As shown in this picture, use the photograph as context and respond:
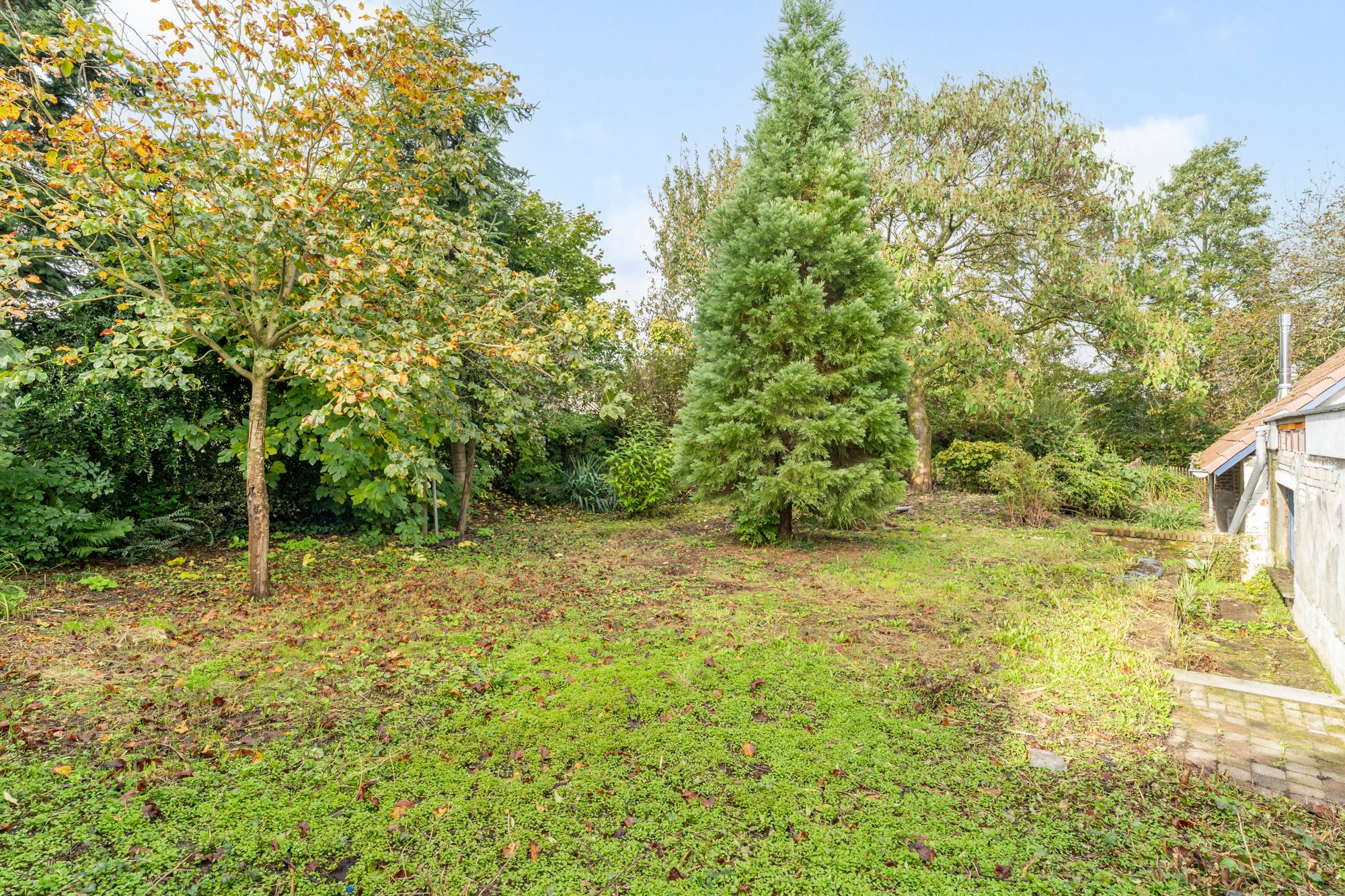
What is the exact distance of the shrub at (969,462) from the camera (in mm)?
12890

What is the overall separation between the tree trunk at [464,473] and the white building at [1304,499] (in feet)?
26.6

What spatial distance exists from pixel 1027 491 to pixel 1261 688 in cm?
728

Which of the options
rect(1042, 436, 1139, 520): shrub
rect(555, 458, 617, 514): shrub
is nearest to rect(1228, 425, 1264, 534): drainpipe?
rect(1042, 436, 1139, 520): shrub

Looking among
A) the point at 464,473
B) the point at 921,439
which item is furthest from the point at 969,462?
the point at 464,473

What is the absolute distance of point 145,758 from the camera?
2.81 m

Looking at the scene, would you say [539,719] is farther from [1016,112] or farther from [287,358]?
[1016,112]

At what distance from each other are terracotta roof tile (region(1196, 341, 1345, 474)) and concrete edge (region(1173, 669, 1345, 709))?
2.24m

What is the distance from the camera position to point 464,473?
8508 mm

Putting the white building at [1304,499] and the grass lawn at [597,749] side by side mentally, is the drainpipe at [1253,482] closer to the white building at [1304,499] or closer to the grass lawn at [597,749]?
the white building at [1304,499]

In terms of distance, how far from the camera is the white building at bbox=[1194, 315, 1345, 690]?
3.83 meters

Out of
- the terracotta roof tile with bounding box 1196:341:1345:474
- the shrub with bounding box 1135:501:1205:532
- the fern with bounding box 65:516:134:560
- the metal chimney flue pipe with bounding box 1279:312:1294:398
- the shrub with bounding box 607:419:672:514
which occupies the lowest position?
the shrub with bounding box 1135:501:1205:532

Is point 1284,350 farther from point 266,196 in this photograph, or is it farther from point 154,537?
point 154,537

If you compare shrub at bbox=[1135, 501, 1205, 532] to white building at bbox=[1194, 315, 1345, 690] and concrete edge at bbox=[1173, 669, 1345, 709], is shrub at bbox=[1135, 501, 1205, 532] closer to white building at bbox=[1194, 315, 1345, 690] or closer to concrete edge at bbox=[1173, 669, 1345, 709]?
white building at bbox=[1194, 315, 1345, 690]

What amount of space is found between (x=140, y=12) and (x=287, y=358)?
2.89m
